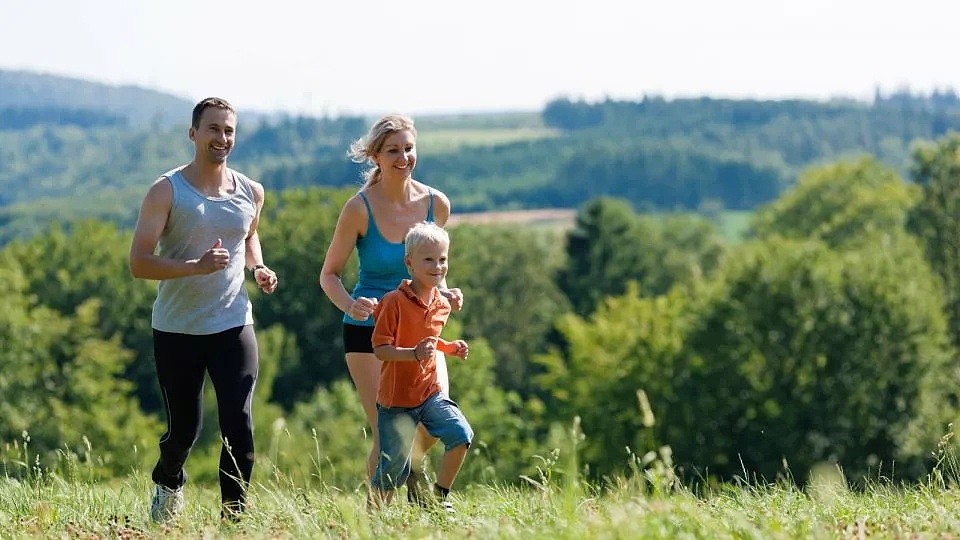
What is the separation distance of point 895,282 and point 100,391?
23.1m

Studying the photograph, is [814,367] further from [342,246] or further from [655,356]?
[342,246]

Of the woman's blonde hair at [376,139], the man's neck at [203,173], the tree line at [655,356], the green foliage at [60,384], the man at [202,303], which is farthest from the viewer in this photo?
the green foliage at [60,384]

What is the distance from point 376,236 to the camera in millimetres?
7137

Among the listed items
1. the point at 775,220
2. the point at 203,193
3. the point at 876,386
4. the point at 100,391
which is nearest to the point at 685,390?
the point at 876,386

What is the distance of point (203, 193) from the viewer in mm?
6875

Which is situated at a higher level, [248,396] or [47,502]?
[248,396]

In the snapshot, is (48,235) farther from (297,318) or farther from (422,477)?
(422,477)

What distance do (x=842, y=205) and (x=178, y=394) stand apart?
5784cm

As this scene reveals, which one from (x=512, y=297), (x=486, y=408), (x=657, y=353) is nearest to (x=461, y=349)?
(x=657, y=353)

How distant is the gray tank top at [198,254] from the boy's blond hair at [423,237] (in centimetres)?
88

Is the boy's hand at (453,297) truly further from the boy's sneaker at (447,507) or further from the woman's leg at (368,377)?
the boy's sneaker at (447,507)

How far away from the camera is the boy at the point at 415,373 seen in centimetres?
656

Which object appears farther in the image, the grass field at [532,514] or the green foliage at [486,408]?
the green foliage at [486,408]

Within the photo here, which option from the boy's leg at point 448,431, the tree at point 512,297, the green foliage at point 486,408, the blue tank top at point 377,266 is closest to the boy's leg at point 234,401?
the blue tank top at point 377,266
